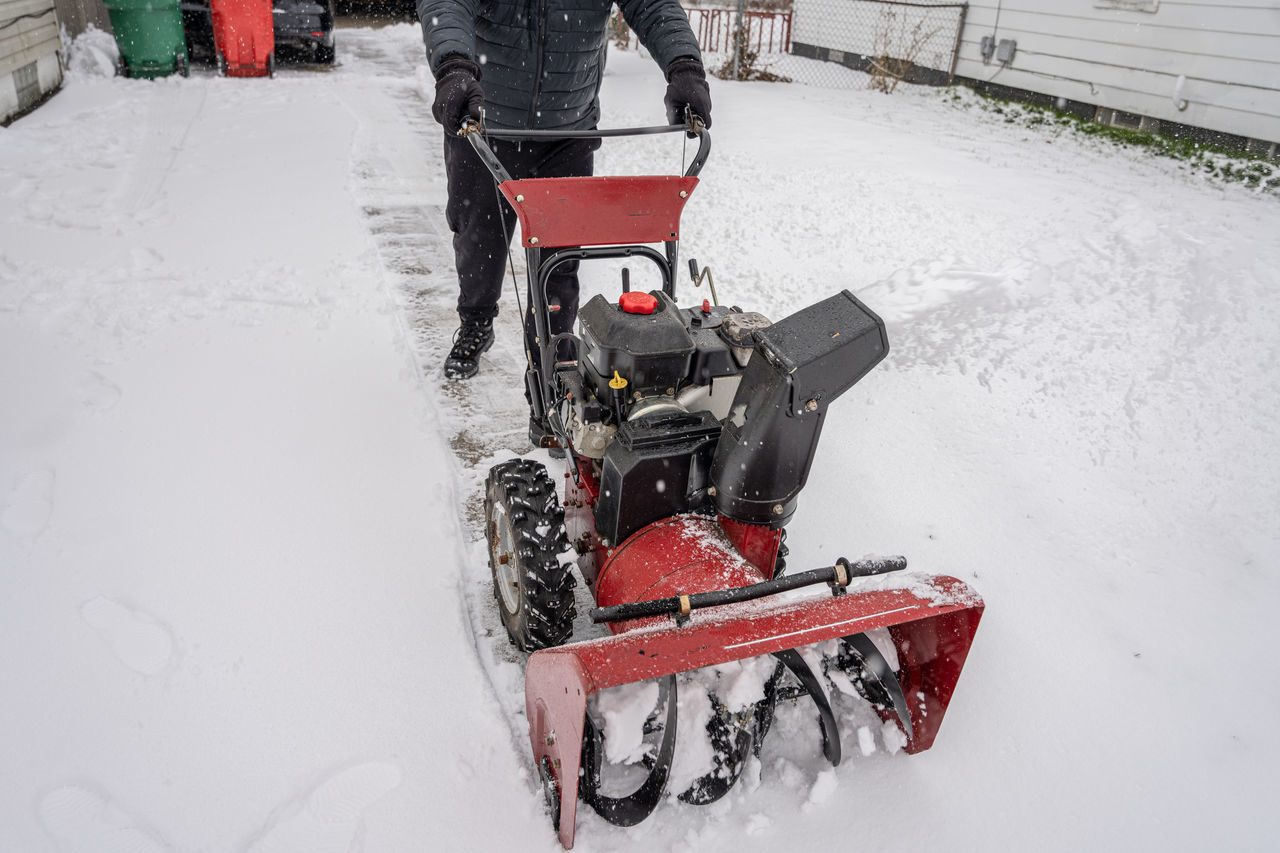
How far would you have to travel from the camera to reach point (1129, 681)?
2287 mm

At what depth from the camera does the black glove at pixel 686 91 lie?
272 cm

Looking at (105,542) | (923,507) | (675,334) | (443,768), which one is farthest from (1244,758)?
(105,542)

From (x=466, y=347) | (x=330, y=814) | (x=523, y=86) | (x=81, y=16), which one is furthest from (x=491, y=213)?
(x=81, y=16)

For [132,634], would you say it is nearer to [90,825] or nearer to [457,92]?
[90,825]

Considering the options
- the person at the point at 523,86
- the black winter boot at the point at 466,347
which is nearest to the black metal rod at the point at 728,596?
the person at the point at 523,86

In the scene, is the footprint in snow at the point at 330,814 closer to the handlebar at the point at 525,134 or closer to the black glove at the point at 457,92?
the handlebar at the point at 525,134

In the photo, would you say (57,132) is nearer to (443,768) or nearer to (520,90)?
(520,90)

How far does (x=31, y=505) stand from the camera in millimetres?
2730

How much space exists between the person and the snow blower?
356mm

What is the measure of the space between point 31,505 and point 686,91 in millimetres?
2603

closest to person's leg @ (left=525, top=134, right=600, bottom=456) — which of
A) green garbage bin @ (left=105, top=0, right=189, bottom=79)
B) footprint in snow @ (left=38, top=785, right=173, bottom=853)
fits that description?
footprint in snow @ (left=38, top=785, right=173, bottom=853)

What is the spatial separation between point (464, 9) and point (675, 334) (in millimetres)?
1442

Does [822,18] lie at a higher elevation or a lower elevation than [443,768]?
higher

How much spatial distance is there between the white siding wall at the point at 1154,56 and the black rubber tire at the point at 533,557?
766 centimetres
